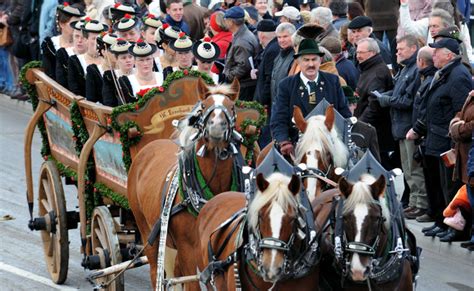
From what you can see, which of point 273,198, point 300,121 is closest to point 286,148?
point 300,121

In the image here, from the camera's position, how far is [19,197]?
53.9ft

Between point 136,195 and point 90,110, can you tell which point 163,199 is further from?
point 90,110

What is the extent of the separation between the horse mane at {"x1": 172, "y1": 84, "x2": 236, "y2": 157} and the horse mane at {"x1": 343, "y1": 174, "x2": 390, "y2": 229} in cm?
210

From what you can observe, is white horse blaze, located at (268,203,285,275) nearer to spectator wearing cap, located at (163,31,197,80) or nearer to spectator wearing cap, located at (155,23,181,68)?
spectator wearing cap, located at (163,31,197,80)

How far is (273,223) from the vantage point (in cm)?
807

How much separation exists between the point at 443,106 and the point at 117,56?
3.58 meters

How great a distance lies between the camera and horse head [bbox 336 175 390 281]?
8125mm

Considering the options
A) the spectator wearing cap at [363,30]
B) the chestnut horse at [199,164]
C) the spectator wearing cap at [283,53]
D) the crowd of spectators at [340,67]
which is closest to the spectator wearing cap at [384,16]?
the crowd of spectators at [340,67]

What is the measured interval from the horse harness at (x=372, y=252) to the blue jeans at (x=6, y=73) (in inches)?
616

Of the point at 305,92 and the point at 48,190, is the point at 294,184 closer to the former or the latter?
the point at 305,92

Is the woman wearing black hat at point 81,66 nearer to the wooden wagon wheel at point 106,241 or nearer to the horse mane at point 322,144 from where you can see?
the wooden wagon wheel at point 106,241

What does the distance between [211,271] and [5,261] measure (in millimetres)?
4954

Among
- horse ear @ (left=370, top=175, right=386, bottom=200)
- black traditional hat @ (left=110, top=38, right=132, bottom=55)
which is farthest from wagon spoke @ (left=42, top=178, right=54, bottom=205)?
horse ear @ (left=370, top=175, right=386, bottom=200)

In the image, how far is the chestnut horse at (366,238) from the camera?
26.7 feet
